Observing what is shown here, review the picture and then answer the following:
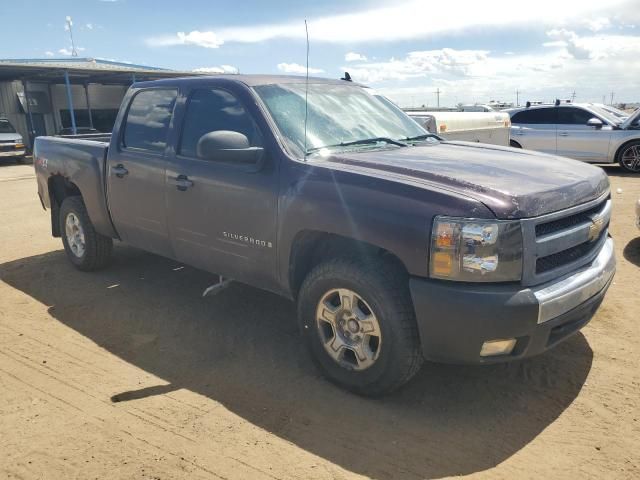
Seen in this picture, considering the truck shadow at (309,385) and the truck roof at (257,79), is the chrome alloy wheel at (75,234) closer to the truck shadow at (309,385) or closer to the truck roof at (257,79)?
the truck shadow at (309,385)

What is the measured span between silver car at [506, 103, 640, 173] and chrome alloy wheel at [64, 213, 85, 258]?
11.3 meters

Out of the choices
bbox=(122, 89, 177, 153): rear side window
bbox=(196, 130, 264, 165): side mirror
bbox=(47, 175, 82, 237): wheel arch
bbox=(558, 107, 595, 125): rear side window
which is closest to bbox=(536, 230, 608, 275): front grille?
bbox=(196, 130, 264, 165): side mirror

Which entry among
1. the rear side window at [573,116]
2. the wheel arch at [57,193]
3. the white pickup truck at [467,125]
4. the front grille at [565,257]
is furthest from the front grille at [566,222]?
the rear side window at [573,116]

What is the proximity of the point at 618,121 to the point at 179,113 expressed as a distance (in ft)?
40.4

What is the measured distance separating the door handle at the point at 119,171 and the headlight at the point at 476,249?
299 centimetres

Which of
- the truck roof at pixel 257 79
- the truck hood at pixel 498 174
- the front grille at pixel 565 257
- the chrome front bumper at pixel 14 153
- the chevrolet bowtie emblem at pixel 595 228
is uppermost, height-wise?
the truck roof at pixel 257 79

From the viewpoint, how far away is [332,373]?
330cm

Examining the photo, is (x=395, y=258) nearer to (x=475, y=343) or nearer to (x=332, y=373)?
(x=475, y=343)

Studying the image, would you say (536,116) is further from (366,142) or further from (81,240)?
(81,240)

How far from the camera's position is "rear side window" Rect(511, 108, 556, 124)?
1348 cm

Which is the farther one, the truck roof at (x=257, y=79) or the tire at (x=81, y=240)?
the tire at (x=81, y=240)

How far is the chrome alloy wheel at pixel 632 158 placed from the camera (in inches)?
485

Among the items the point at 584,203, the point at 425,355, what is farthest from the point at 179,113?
the point at 584,203

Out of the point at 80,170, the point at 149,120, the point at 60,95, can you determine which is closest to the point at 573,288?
the point at 149,120
